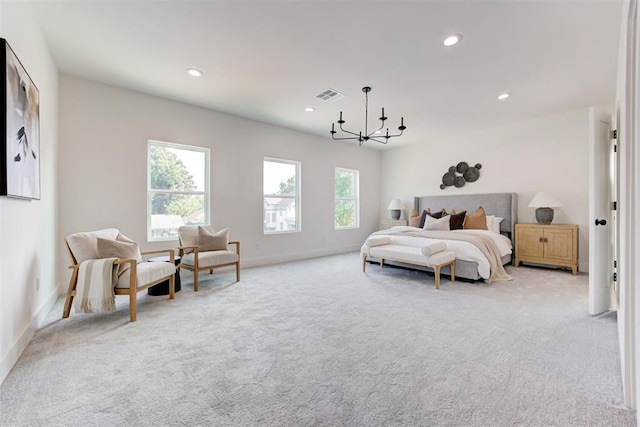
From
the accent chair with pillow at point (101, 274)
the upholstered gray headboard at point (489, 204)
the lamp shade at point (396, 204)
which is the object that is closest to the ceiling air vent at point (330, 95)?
the accent chair with pillow at point (101, 274)

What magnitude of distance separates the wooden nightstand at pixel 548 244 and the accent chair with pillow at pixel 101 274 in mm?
5839

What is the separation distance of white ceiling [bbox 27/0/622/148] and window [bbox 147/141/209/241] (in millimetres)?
811

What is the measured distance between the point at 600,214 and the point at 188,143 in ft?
17.1

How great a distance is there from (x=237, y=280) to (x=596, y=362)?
12.5ft

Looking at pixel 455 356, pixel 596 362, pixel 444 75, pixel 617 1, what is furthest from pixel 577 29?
pixel 455 356

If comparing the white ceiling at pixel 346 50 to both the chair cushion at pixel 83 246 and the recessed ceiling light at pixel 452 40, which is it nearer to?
the recessed ceiling light at pixel 452 40

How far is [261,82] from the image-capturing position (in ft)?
11.8

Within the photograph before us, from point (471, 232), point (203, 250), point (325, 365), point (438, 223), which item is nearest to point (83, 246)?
point (203, 250)

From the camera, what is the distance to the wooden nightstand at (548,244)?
4.50 metres

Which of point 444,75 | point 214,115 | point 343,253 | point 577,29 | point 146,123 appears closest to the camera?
point 577,29

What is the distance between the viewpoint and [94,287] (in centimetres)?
257

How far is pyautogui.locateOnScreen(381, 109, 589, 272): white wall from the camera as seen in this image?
15.5 feet

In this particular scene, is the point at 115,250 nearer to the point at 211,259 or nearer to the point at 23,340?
the point at 23,340

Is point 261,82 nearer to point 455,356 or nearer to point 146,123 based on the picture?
point 146,123
